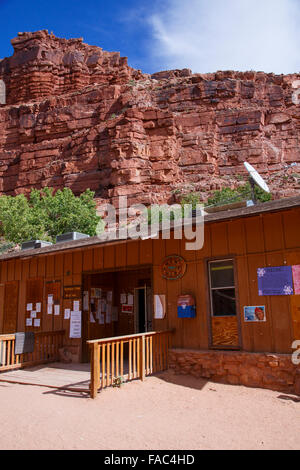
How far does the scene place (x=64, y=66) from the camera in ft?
182

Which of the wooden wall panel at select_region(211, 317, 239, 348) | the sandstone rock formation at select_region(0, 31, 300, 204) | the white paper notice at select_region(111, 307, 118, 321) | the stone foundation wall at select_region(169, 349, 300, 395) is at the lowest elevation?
the stone foundation wall at select_region(169, 349, 300, 395)

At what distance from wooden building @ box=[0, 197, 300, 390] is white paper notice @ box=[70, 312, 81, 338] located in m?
0.12

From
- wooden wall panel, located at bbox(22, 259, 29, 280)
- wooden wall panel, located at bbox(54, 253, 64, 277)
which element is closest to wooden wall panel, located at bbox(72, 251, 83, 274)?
wooden wall panel, located at bbox(54, 253, 64, 277)

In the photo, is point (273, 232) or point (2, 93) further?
point (2, 93)

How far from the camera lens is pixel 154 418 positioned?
575 cm

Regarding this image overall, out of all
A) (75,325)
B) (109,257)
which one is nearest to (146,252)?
(109,257)

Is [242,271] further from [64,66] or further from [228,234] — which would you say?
[64,66]

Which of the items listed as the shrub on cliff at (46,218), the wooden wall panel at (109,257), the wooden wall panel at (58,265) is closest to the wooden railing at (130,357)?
the wooden wall panel at (109,257)

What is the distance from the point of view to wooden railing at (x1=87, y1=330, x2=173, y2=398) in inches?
273

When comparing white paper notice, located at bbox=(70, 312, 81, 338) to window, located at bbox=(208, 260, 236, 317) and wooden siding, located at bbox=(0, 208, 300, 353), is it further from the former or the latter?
window, located at bbox=(208, 260, 236, 317)

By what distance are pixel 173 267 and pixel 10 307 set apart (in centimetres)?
626

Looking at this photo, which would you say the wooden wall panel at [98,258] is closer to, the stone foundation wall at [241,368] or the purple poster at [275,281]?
the stone foundation wall at [241,368]

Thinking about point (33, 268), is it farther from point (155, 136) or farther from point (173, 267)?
point (155, 136)

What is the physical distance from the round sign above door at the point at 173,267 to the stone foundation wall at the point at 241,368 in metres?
1.71
